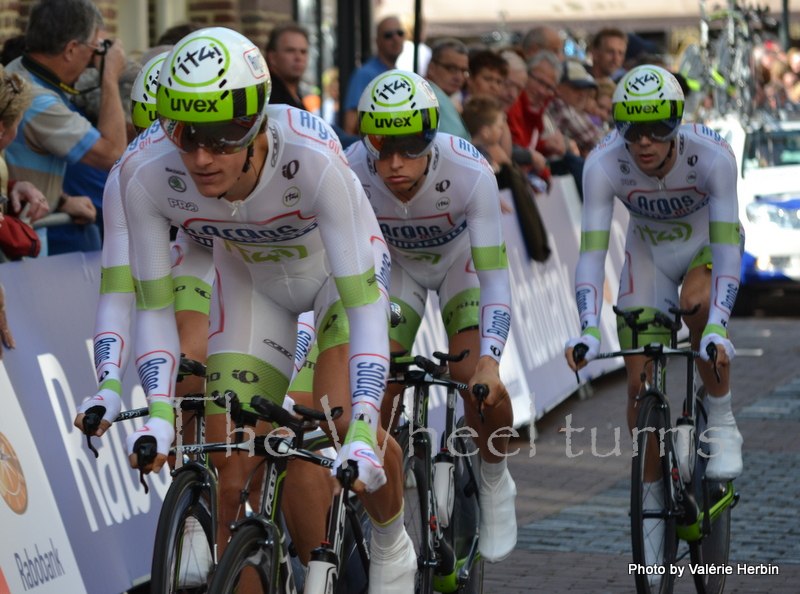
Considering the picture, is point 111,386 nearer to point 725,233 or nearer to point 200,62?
point 200,62

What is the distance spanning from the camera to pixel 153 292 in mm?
4180

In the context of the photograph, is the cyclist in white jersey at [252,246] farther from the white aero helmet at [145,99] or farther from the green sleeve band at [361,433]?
the white aero helmet at [145,99]

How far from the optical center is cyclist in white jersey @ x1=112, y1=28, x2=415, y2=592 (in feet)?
12.5

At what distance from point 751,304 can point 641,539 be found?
38.4 ft

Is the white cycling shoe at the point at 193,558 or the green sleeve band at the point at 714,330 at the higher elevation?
the green sleeve band at the point at 714,330

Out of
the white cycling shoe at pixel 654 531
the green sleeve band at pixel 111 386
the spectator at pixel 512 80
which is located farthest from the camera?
the spectator at pixel 512 80

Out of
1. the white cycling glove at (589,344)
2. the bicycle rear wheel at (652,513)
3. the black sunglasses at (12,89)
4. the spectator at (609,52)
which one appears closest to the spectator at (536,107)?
the spectator at (609,52)

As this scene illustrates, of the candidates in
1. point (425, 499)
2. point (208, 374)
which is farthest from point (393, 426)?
point (208, 374)

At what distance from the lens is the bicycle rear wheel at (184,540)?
423 cm

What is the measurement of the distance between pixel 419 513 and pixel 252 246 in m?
1.40

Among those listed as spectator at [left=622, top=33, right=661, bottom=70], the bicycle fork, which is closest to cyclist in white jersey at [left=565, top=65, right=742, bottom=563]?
the bicycle fork

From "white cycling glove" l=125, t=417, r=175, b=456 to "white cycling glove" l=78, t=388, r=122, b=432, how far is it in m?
0.29

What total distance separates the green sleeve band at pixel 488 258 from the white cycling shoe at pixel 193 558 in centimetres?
175

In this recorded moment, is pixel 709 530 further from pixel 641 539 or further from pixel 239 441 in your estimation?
pixel 239 441
